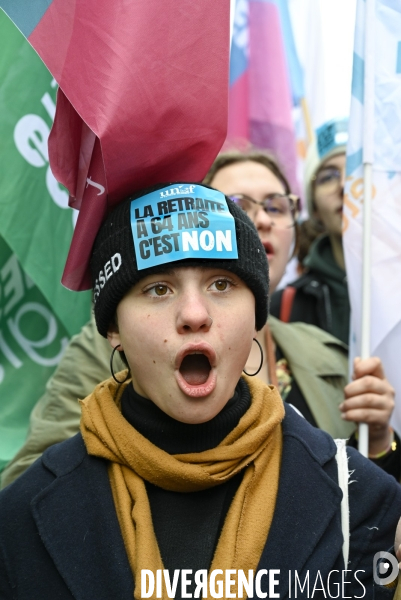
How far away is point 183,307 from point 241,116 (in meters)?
3.41

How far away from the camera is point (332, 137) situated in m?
3.86

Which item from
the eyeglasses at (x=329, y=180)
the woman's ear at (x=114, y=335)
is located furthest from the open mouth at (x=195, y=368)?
A: the eyeglasses at (x=329, y=180)

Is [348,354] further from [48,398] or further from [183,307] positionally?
[183,307]

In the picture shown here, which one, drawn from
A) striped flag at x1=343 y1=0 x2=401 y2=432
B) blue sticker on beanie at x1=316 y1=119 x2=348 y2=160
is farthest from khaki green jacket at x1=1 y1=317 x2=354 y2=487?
blue sticker on beanie at x1=316 y1=119 x2=348 y2=160

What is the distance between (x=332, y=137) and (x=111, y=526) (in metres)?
2.65

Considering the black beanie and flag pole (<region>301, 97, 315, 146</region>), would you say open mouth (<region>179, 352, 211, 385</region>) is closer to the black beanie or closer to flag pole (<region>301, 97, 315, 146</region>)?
the black beanie

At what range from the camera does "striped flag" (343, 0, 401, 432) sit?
2639mm

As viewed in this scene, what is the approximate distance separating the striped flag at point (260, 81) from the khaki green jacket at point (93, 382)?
2026mm

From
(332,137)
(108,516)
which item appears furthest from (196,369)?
(332,137)

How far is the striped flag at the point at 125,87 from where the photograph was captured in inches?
73.9

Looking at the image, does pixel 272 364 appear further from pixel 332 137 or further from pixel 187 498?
pixel 332 137

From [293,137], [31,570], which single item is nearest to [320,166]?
[293,137]

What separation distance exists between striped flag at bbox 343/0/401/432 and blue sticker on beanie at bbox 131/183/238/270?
992 mm

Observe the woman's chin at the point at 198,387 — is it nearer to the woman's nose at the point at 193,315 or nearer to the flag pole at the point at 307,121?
the woman's nose at the point at 193,315
